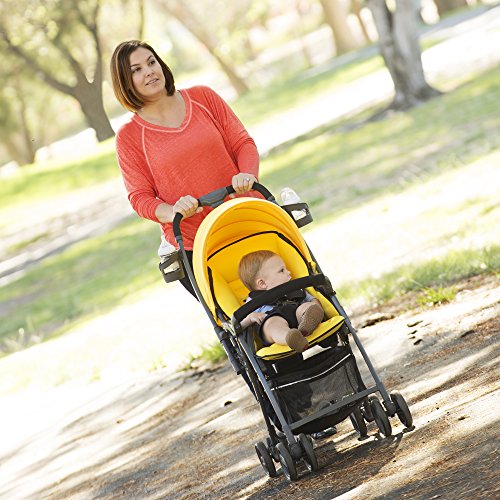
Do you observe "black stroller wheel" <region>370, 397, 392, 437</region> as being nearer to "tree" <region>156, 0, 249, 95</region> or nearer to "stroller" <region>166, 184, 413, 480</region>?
"stroller" <region>166, 184, 413, 480</region>

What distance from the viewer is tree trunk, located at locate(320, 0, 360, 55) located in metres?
36.4

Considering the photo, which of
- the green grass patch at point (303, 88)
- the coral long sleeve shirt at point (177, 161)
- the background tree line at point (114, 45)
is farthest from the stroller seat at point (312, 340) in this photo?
the green grass patch at point (303, 88)

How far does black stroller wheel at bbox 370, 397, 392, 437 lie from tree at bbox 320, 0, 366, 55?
3226 centimetres

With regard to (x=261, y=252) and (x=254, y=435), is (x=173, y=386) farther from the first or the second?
(x=261, y=252)

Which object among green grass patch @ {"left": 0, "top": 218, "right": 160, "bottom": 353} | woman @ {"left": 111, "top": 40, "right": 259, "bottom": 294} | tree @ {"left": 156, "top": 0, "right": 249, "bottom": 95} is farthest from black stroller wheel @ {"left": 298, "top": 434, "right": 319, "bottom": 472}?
tree @ {"left": 156, "top": 0, "right": 249, "bottom": 95}

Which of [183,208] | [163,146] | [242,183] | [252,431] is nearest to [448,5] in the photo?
[252,431]

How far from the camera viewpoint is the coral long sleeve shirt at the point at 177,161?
5500 millimetres

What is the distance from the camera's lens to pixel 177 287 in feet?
43.7

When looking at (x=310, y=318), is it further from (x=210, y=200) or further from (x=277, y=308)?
(x=210, y=200)

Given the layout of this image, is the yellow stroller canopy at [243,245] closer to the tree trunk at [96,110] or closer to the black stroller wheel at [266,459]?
the black stroller wheel at [266,459]

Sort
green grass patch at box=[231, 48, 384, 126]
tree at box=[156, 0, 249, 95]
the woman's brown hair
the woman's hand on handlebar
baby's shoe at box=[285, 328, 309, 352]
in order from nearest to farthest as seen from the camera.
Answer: baby's shoe at box=[285, 328, 309, 352] → the woman's hand on handlebar → the woman's brown hair → green grass patch at box=[231, 48, 384, 126] → tree at box=[156, 0, 249, 95]

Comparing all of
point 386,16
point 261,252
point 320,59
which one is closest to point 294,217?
point 261,252

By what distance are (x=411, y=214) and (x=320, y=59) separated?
100 feet

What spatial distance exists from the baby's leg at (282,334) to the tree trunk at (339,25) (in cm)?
3214
